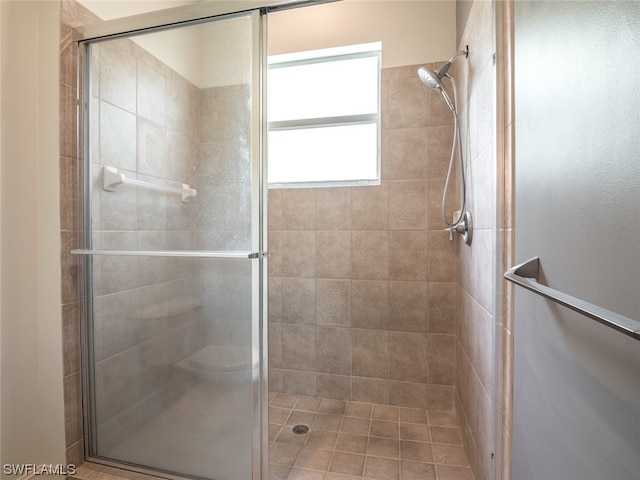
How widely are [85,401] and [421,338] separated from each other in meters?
1.71

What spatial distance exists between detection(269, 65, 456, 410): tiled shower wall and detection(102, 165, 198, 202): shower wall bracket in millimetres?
877

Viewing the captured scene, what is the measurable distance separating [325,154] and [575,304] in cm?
179

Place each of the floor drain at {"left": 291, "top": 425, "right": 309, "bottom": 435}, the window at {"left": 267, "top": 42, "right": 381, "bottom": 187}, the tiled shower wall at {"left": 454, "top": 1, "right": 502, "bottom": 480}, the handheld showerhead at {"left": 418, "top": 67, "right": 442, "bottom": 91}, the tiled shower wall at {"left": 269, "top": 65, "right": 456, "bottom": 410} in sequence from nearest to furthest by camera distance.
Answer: the tiled shower wall at {"left": 454, "top": 1, "right": 502, "bottom": 480}, the handheld showerhead at {"left": 418, "top": 67, "right": 442, "bottom": 91}, the floor drain at {"left": 291, "top": 425, "right": 309, "bottom": 435}, the tiled shower wall at {"left": 269, "top": 65, "right": 456, "bottom": 410}, the window at {"left": 267, "top": 42, "right": 381, "bottom": 187}

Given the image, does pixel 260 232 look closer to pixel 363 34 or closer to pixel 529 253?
pixel 529 253

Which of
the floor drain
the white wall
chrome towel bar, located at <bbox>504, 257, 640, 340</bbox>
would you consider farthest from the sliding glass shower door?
chrome towel bar, located at <bbox>504, 257, 640, 340</bbox>

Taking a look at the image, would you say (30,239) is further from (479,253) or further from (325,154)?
(479,253)

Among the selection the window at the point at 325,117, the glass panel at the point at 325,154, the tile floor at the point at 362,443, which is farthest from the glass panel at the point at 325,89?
the tile floor at the point at 362,443

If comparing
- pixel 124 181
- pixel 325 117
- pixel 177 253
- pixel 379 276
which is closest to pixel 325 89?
pixel 325 117

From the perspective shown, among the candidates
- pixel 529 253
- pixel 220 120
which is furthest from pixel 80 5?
pixel 529 253

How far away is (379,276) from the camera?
1853 millimetres

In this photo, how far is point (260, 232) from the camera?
107 centimetres

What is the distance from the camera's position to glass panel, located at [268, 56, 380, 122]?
198cm

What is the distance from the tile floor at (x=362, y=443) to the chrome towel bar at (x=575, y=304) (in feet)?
3.71

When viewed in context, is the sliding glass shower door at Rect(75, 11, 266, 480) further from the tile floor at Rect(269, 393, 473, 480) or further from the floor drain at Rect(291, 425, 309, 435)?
the floor drain at Rect(291, 425, 309, 435)
